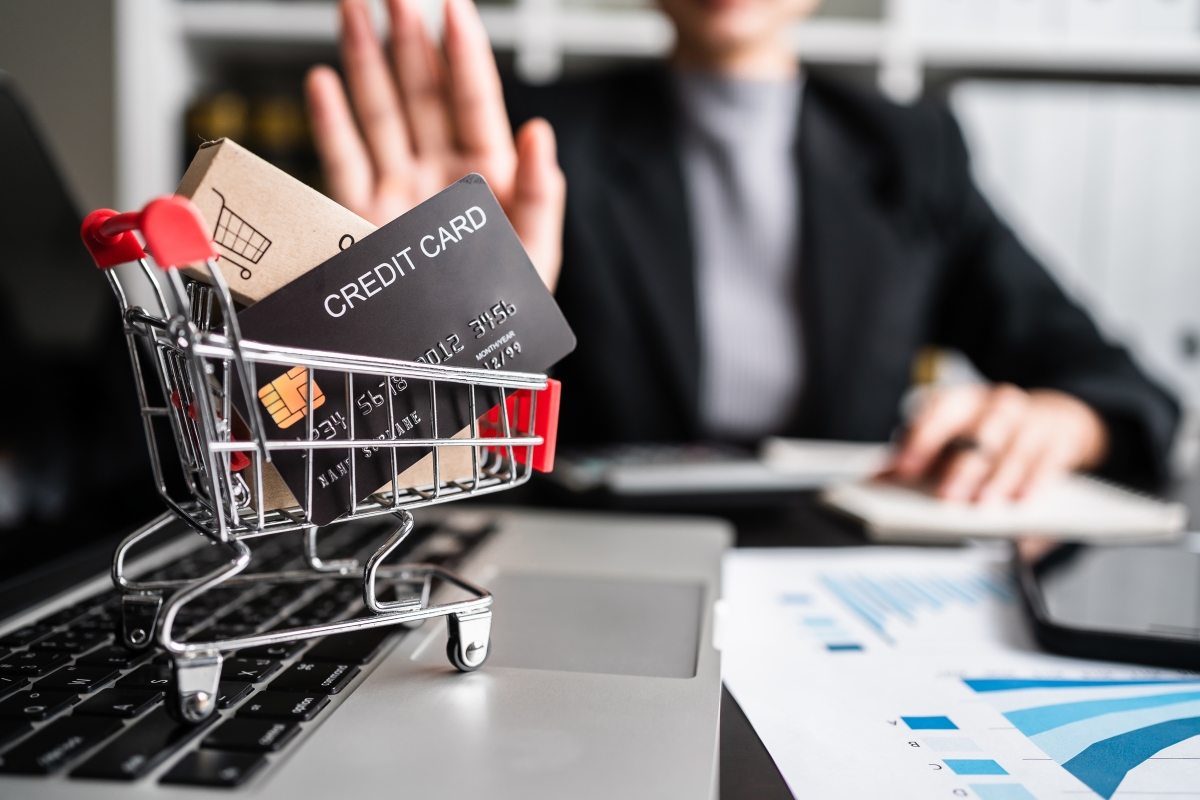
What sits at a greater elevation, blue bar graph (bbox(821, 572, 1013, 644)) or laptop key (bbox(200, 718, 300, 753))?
laptop key (bbox(200, 718, 300, 753))

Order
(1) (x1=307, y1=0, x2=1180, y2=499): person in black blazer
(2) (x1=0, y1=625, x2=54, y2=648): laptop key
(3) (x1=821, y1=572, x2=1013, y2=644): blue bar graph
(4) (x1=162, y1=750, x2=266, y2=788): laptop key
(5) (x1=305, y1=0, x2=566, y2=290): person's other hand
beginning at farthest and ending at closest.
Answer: (1) (x1=307, y1=0, x2=1180, y2=499): person in black blazer
(5) (x1=305, y1=0, x2=566, y2=290): person's other hand
(3) (x1=821, y1=572, x2=1013, y2=644): blue bar graph
(2) (x1=0, y1=625, x2=54, y2=648): laptop key
(4) (x1=162, y1=750, x2=266, y2=788): laptop key

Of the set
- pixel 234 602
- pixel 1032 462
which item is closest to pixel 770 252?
pixel 1032 462

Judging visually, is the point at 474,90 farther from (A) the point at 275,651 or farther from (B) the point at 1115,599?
(B) the point at 1115,599

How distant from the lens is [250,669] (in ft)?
1.05


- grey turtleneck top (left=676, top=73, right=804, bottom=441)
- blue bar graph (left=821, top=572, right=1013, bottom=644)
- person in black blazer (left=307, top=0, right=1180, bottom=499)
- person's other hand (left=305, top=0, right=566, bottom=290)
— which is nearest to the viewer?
blue bar graph (left=821, top=572, right=1013, bottom=644)

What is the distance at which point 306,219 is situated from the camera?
0.31 metres

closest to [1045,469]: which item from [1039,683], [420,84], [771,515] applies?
[771,515]

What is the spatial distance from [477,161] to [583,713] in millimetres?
483

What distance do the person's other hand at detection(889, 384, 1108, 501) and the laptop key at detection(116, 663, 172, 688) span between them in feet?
2.07

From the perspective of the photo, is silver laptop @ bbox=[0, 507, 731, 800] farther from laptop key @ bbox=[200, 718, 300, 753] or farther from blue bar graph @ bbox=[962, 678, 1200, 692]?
blue bar graph @ bbox=[962, 678, 1200, 692]

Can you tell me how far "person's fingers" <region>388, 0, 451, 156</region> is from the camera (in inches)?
25.9

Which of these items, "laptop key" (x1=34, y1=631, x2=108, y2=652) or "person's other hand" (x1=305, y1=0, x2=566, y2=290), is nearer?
"laptop key" (x1=34, y1=631, x2=108, y2=652)

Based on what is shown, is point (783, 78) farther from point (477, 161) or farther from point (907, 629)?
point (907, 629)

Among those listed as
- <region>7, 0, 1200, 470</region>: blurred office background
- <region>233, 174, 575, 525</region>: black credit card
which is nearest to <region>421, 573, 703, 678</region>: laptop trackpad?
<region>233, 174, 575, 525</region>: black credit card
